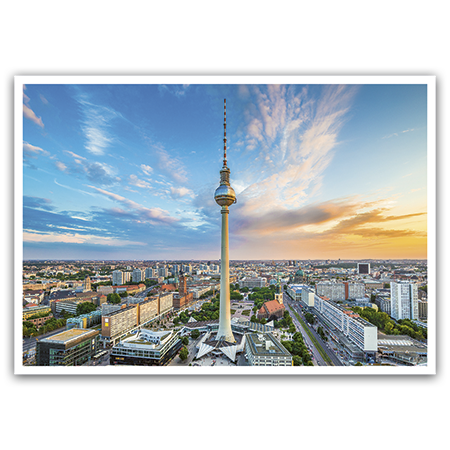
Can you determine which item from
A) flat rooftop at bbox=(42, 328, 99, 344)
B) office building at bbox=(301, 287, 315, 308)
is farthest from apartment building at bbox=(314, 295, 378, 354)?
flat rooftop at bbox=(42, 328, 99, 344)

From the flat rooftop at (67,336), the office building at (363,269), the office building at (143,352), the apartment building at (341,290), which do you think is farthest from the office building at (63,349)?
the office building at (363,269)

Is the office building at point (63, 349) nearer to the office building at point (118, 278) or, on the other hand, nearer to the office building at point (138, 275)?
the office building at point (118, 278)

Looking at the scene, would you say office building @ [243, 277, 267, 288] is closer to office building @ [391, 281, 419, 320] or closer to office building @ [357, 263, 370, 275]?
office building @ [357, 263, 370, 275]

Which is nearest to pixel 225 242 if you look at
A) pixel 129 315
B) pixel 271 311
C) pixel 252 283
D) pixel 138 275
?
pixel 129 315

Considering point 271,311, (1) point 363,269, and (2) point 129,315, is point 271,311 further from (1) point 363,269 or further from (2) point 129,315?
(1) point 363,269

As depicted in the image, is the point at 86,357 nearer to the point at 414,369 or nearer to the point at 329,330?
the point at 414,369
